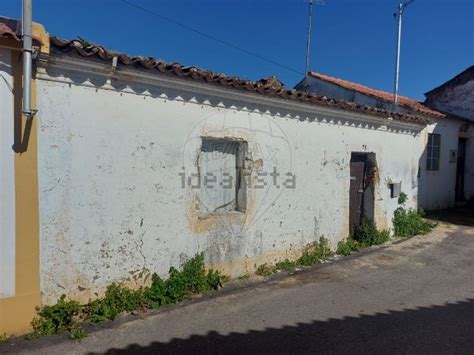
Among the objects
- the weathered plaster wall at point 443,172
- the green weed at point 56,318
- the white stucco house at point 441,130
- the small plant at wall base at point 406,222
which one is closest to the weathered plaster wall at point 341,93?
the white stucco house at point 441,130

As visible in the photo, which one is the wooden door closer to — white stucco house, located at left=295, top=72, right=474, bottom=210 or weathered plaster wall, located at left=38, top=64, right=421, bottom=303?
weathered plaster wall, located at left=38, top=64, right=421, bottom=303

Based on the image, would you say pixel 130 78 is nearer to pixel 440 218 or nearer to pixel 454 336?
pixel 454 336

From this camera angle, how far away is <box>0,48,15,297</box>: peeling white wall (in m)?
4.01

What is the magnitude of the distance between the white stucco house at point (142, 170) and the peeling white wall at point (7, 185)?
1 cm

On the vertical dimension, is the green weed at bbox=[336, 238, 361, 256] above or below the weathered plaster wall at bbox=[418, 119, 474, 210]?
below

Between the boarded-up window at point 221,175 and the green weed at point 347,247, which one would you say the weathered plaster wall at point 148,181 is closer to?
the boarded-up window at point 221,175

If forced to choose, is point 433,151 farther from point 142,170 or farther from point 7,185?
point 7,185

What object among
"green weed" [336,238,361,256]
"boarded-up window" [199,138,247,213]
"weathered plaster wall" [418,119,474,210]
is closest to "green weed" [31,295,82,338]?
"boarded-up window" [199,138,247,213]

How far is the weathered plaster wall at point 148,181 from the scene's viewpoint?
4430 millimetres

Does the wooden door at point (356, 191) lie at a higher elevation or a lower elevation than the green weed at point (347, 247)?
higher

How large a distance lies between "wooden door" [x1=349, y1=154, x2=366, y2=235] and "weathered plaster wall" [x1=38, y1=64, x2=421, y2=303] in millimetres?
1444

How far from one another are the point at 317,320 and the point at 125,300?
2341mm

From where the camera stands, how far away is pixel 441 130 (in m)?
14.2

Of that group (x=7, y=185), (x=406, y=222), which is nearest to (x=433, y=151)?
(x=406, y=222)
